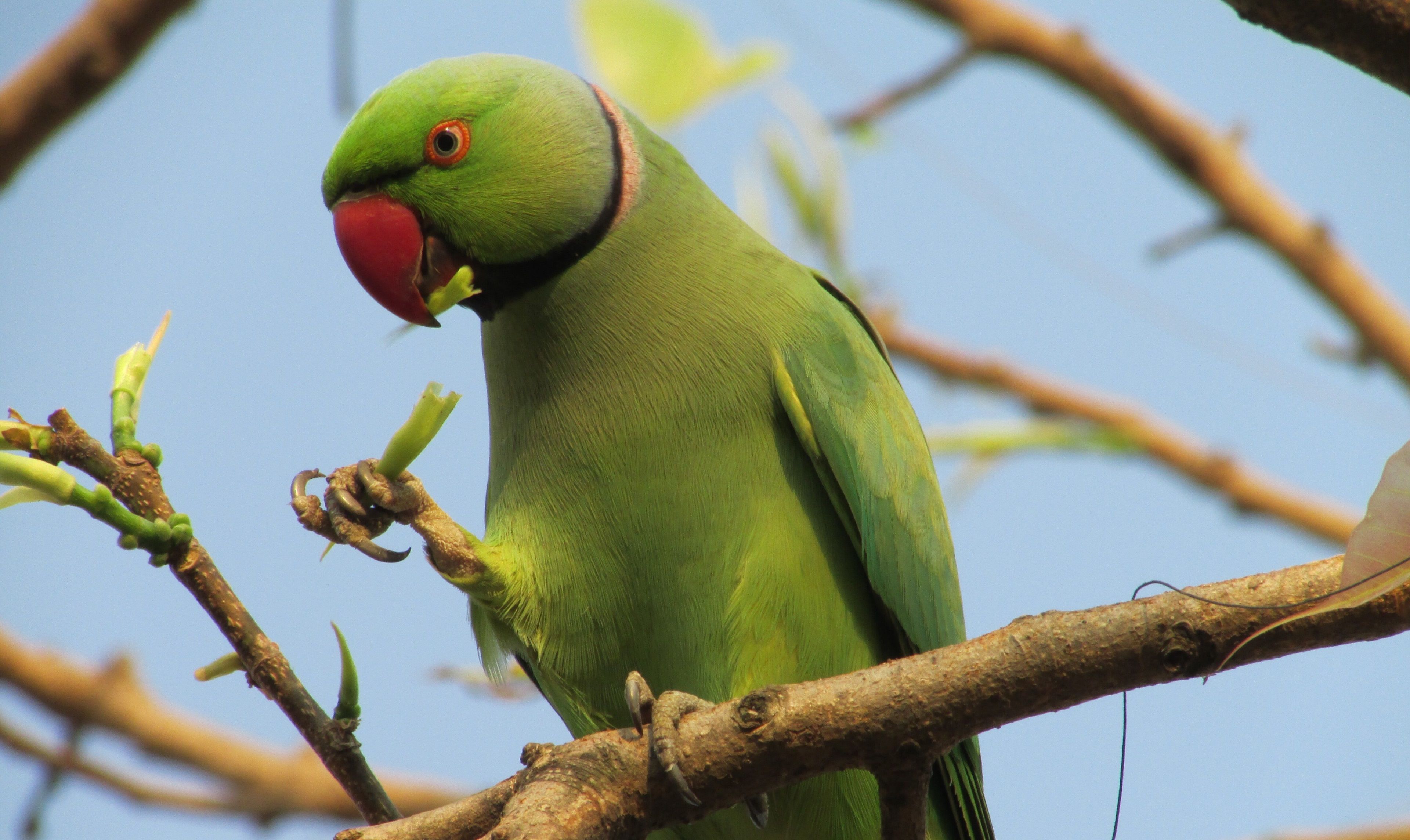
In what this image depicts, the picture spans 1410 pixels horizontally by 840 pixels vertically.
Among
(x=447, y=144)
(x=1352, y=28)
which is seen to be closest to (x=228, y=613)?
(x=447, y=144)

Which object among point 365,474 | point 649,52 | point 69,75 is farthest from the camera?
point 649,52

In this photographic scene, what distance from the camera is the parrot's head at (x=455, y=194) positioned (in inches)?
102

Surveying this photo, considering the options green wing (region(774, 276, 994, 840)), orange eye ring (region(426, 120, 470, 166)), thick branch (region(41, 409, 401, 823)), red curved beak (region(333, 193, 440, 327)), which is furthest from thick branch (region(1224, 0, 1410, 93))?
thick branch (region(41, 409, 401, 823))

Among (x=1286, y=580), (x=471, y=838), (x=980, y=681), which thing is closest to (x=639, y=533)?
(x=471, y=838)

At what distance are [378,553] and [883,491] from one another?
108 cm

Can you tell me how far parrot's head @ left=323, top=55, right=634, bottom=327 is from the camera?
102 inches

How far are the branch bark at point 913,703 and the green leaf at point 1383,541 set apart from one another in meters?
0.26

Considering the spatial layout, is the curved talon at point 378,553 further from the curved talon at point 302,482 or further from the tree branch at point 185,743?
the tree branch at point 185,743

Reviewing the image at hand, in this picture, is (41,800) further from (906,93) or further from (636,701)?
(906,93)

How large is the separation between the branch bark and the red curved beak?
1259 mm

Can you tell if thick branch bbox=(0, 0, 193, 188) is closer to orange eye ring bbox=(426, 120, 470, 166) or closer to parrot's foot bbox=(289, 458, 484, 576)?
orange eye ring bbox=(426, 120, 470, 166)

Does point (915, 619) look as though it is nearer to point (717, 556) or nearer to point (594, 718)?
point (717, 556)

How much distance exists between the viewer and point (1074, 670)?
1.62 metres

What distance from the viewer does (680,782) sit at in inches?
67.3
